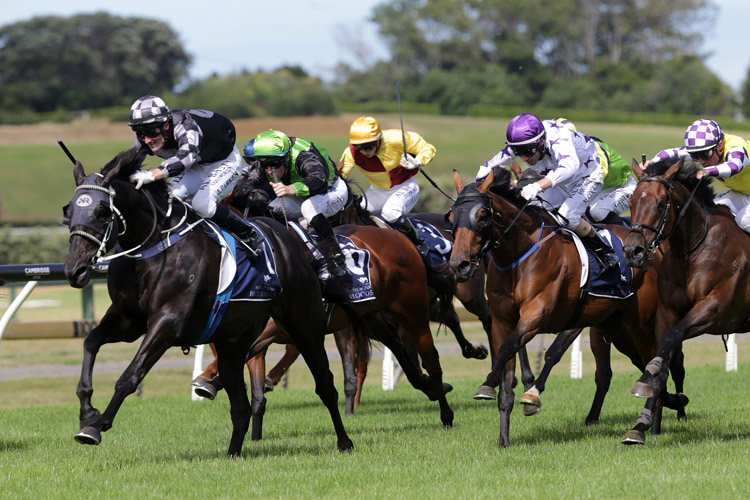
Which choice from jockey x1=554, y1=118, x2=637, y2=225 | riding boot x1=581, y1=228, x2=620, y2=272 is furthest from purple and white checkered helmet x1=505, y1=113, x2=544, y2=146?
jockey x1=554, y1=118, x2=637, y2=225

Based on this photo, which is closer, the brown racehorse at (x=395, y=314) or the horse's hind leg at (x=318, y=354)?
the horse's hind leg at (x=318, y=354)

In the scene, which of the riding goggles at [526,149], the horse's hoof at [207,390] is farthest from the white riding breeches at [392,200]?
the horse's hoof at [207,390]

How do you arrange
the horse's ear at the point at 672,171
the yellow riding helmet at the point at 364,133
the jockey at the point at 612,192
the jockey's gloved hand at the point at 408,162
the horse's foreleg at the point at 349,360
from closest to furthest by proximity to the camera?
the horse's ear at the point at 672,171 → the yellow riding helmet at the point at 364,133 → the jockey at the point at 612,192 → the jockey's gloved hand at the point at 408,162 → the horse's foreleg at the point at 349,360

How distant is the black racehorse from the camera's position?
574 cm

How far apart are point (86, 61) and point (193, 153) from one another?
271ft

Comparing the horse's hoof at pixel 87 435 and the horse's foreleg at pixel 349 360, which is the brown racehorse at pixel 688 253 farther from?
the horse's hoof at pixel 87 435

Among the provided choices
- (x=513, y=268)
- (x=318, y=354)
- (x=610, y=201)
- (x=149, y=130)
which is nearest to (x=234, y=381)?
(x=318, y=354)

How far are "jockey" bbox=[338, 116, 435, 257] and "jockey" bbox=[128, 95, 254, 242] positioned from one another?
6.75 ft

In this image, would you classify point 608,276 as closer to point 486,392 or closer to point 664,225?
point 664,225

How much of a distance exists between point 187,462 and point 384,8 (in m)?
106

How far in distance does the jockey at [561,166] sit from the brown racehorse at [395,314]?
3.73 feet

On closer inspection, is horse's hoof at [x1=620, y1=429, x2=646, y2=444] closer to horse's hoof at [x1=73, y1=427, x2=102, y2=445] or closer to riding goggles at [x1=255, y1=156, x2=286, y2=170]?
riding goggles at [x1=255, y1=156, x2=286, y2=170]

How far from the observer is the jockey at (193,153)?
6.21 m

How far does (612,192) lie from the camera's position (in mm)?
8984
